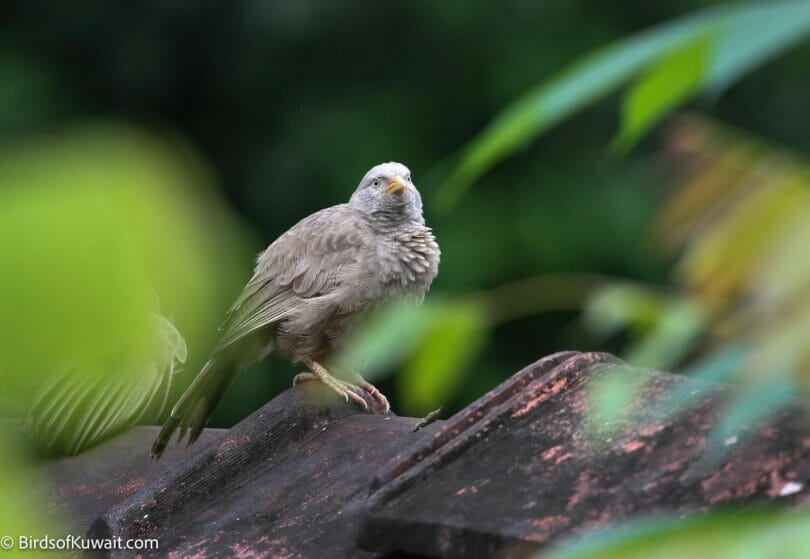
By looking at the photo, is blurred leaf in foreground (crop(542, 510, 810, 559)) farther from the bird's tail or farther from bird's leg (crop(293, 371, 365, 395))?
bird's leg (crop(293, 371, 365, 395))

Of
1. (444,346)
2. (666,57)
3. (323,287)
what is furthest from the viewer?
(323,287)

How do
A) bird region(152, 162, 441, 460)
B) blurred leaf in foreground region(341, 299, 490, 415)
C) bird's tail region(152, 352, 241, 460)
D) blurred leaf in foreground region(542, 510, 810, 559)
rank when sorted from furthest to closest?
1. bird region(152, 162, 441, 460)
2. bird's tail region(152, 352, 241, 460)
3. blurred leaf in foreground region(341, 299, 490, 415)
4. blurred leaf in foreground region(542, 510, 810, 559)

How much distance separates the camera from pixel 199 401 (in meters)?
3.92

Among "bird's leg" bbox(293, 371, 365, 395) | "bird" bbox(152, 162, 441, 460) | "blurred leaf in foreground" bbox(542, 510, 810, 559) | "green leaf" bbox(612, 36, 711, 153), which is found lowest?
"bird's leg" bbox(293, 371, 365, 395)

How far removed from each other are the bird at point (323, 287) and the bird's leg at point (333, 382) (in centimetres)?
2

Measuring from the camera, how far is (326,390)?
330 cm

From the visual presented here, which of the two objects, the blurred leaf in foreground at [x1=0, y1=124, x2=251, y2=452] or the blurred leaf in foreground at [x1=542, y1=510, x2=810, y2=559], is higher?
the blurred leaf in foreground at [x1=0, y1=124, x2=251, y2=452]

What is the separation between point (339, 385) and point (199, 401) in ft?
1.83

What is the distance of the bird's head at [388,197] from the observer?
193 inches

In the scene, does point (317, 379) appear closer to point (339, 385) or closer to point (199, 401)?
point (339, 385)

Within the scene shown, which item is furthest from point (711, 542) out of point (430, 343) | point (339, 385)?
point (339, 385)

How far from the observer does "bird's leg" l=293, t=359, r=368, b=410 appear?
3330 mm

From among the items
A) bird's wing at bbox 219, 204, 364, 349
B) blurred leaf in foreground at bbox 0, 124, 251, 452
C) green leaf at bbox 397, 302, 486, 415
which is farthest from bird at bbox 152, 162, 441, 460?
blurred leaf in foreground at bbox 0, 124, 251, 452

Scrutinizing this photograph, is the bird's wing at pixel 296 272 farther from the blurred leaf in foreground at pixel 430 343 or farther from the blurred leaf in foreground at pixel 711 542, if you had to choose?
the blurred leaf in foreground at pixel 711 542
